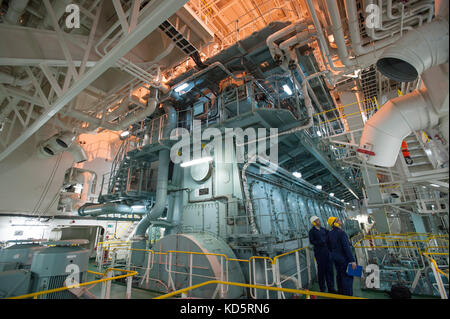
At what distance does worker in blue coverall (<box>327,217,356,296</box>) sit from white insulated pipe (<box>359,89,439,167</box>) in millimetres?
3102

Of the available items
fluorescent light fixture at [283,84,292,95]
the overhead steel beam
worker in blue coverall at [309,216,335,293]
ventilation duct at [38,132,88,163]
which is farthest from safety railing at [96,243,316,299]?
ventilation duct at [38,132,88,163]

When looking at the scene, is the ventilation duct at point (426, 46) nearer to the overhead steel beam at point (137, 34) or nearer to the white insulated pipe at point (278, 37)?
the overhead steel beam at point (137, 34)

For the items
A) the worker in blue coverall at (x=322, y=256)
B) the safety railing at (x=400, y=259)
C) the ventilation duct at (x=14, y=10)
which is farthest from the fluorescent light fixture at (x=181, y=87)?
the safety railing at (x=400, y=259)

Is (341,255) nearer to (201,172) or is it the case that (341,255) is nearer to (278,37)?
(201,172)

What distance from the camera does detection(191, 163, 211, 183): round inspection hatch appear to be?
810 cm

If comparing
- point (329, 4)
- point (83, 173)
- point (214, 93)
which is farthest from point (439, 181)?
point (83, 173)

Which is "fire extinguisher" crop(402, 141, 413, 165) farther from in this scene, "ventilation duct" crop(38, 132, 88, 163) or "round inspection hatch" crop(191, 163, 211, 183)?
"ventilation duct" crop(38, 132, 88, 163)

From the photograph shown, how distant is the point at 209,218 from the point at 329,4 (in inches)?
265

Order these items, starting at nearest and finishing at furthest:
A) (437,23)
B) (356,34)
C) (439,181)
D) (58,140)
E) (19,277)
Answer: (437,23), (439,181), (19,277), (356,34), (58,140)

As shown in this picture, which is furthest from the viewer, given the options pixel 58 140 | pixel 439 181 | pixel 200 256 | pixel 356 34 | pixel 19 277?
pixel 58 140

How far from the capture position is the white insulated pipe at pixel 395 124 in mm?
1707

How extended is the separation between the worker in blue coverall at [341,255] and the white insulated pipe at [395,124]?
310cm

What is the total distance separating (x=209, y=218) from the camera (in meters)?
7.57
